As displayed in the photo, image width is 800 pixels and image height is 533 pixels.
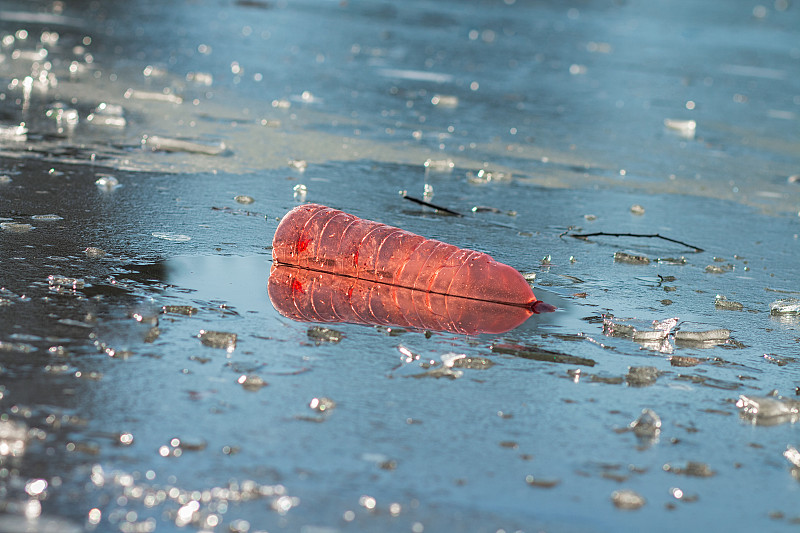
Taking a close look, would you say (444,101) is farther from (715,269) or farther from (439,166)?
(715,269)

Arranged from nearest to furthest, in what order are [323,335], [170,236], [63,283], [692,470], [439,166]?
[692,470]
[323,335]
[63,283]
[170,236]
[439,166]

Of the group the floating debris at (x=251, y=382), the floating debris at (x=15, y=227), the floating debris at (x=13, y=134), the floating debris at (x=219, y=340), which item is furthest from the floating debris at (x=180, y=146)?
the floating debris at (x=251, y=382)

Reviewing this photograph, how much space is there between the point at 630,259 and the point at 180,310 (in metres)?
2.82

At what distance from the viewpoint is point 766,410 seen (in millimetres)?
3738

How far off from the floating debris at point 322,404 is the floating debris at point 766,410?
1504mm

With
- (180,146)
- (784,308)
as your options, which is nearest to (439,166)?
(180,146)

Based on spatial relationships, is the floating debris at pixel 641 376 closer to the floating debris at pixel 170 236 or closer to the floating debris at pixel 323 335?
the floating debris at pixel 323 335

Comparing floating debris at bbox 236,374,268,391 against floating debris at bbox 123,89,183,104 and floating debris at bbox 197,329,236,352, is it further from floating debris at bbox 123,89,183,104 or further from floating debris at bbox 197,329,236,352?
floating debris at bbox 123,89,183,104

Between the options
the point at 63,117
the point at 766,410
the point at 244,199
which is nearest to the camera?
the point at 766,410

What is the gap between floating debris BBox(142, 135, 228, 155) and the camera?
792 centimetres

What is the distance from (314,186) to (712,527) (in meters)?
4.70

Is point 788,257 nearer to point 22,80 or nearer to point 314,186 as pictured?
point 314,186

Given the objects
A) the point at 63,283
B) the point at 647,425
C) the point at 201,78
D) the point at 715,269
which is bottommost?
the point at 647,425

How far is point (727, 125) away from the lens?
1225cm
